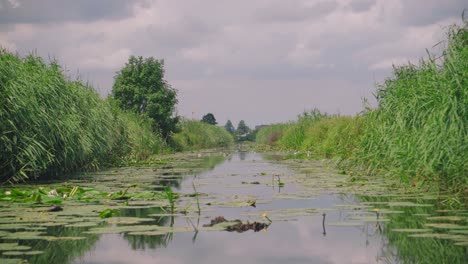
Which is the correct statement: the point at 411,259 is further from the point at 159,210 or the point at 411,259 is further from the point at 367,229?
the point at 159,210

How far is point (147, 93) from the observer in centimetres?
2870

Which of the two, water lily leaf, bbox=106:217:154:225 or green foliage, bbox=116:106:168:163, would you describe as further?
green foliage, bbox=116:106:168:163

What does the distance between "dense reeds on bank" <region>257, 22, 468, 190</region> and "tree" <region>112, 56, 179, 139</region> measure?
1737cm

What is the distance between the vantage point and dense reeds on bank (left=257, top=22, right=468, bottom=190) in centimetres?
693

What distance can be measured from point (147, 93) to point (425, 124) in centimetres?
2222

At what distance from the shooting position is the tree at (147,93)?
1112 inches

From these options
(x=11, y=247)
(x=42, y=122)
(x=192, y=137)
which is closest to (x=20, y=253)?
(x=11, y=247)

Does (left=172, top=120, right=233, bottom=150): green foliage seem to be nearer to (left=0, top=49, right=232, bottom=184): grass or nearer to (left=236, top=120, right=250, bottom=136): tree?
(left=0, top=49, right=232, bottom=184): grass

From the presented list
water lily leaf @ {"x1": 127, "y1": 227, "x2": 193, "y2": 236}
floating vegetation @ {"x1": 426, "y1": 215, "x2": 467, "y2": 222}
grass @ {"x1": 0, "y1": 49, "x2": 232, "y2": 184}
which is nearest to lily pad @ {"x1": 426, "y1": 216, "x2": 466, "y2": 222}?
floating vegetation @ {"x1": 426, "y1": 215, "x2": 467, "y2": 222}

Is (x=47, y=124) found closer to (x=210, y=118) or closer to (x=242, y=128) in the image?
(x=210, y=118)

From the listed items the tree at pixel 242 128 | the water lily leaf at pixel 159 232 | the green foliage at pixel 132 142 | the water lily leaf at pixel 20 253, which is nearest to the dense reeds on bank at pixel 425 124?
the water lily leaf at pixel 159 232

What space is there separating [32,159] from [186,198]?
3.10 meters

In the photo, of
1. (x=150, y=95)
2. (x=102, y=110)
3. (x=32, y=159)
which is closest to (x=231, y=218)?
(x=32, y=159)

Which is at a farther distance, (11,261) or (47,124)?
(47,124)
